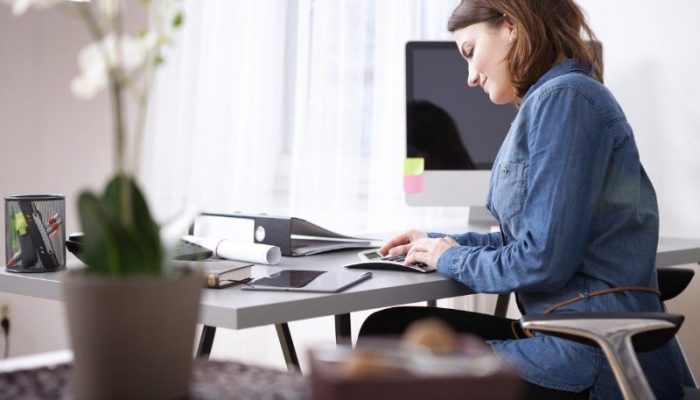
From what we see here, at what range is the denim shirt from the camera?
1.54 metres

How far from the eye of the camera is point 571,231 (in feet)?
5.06

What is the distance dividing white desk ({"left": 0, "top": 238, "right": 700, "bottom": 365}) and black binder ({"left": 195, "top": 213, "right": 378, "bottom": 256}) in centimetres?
3

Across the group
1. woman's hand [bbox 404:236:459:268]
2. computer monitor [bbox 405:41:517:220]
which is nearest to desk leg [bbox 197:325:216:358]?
woman's hand [bbox 404:236:459:268]

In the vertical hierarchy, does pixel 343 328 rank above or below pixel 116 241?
below

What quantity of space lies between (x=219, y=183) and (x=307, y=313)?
2143mm

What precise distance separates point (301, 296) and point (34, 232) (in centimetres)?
53

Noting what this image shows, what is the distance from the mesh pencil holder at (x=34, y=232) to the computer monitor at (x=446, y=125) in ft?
3.69

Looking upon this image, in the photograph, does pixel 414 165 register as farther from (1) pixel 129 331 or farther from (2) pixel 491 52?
(1) pixel 129 331

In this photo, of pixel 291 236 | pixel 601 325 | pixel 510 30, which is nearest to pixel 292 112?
pixel 291 236

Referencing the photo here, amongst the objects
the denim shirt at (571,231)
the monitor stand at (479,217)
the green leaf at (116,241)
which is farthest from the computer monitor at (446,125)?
the green leaf at (116,241)

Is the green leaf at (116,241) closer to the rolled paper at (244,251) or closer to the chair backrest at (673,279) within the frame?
the rolled paper at (244,251)

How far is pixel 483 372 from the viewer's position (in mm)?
648

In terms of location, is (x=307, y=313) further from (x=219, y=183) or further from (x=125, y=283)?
(x=219, y=183)

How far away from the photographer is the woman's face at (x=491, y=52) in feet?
6.05
